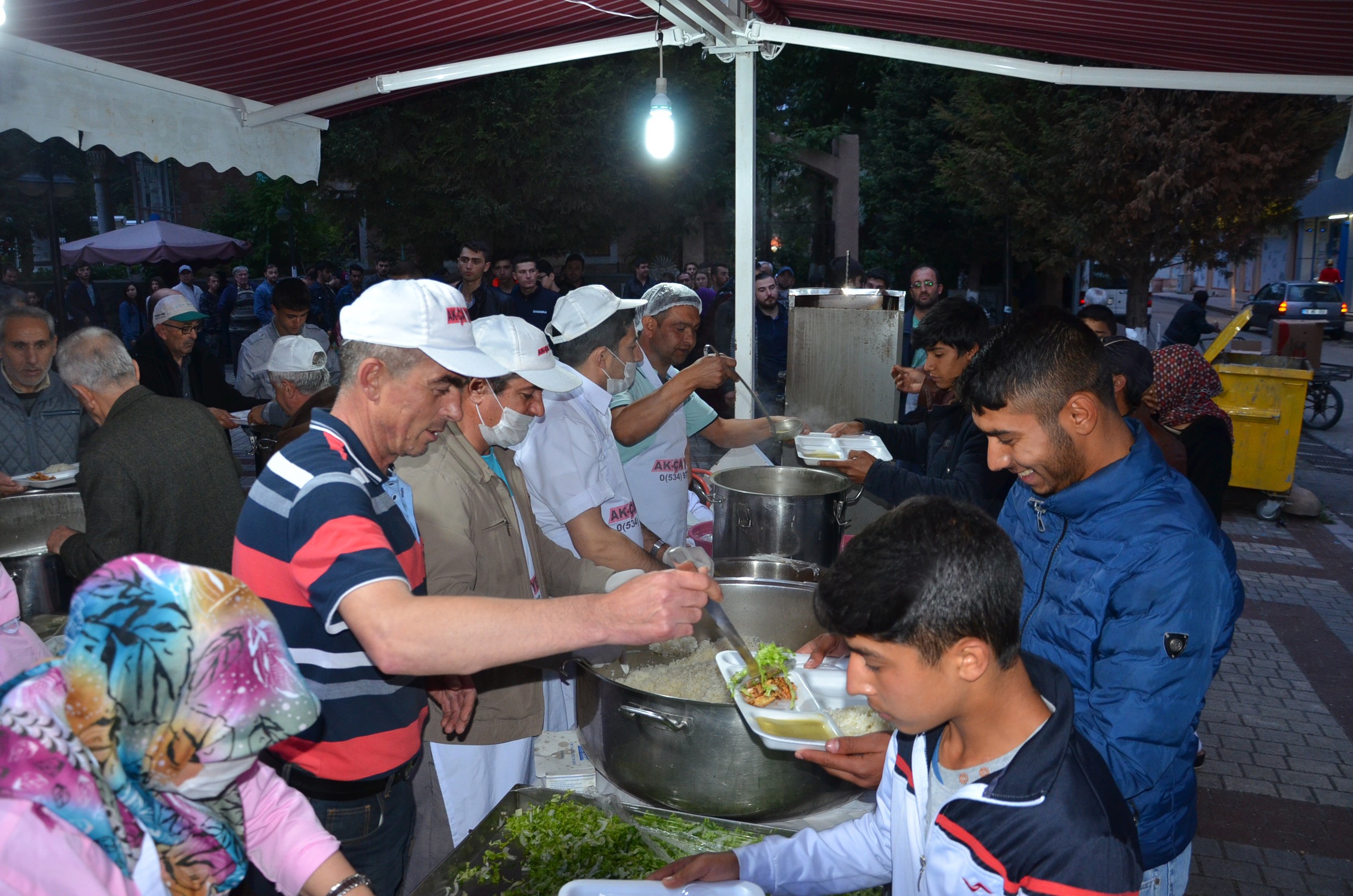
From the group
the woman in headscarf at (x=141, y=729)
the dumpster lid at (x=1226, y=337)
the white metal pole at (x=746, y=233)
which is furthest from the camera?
the dumpster lid at (x=1226, y=337)

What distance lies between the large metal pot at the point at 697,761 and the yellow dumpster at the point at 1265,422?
759 centimetres

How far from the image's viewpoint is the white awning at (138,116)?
160 inches

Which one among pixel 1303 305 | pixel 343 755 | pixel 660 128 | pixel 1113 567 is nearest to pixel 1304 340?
pixel 660 128

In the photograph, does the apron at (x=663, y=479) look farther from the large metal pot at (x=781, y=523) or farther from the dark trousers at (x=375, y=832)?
the dark trousers at (x=375, y=832)

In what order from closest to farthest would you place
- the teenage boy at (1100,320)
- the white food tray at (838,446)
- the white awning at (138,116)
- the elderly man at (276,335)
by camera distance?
1. the white awning at (138,116)
2. the white food tray at (838,446)
3. the teenage boy at (1100,320)
4. the elderly man at (276,335)

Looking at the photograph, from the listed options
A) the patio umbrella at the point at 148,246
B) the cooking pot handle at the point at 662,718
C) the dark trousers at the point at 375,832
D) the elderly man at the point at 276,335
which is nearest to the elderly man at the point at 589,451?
the cooking pot handle at the point at 662,718

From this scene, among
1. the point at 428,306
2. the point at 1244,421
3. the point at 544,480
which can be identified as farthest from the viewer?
the point at 1244,421

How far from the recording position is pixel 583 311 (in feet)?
11.4

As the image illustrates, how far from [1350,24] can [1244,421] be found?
4982 millimetres

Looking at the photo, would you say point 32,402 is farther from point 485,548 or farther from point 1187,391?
point 1187,391

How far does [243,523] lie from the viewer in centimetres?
182

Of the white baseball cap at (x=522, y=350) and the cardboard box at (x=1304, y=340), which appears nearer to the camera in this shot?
the white baseball cap at (x=522, y=350)

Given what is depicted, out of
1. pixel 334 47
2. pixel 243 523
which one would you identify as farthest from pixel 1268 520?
pixel 243 523

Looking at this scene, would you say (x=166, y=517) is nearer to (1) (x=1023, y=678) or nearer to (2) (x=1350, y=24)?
(1) (x=1023, y=678)
